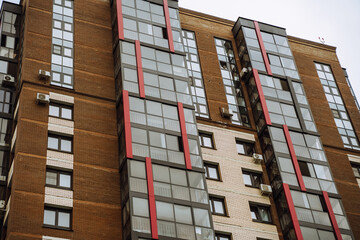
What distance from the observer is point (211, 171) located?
125 ft

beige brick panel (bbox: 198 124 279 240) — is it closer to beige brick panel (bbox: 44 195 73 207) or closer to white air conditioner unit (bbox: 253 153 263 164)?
white air conditioner unit (bbox: 253 153 263 164)

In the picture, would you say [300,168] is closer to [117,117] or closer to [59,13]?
[117,117]

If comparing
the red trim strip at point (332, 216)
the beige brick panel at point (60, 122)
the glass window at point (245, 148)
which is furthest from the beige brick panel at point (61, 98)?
the red trim strip at point (332, 216)

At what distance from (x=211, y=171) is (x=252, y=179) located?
303cm

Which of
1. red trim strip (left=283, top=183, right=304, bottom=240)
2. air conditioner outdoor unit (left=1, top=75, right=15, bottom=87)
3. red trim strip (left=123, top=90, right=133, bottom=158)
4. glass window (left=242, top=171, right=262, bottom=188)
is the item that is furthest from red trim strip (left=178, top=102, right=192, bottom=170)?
air conditioner outdoor unit (left=1, top=75, right=15, bottom=87)

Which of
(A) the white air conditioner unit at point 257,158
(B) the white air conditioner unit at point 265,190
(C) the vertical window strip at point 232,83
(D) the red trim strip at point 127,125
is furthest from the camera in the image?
(C) the vertical window strip at point 232,83

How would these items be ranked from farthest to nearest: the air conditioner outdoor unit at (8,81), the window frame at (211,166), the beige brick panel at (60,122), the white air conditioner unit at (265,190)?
1. the air conditioner outdoor unit at (8,81)
2. the white air conditioner unit at (265,190)
3. the window frame at (211,166)
4. the beige brick panel at (60,122)

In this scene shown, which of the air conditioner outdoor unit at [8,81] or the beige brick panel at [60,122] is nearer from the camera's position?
the beige brick panel at [60,122]

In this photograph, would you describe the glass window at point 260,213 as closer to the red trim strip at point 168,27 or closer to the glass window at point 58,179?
the glass window at point 58,179

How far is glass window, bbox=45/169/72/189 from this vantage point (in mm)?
32906

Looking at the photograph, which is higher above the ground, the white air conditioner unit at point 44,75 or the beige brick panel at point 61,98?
the white air conditioner unit at point 44,75

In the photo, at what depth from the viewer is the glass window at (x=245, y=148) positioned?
4081 centimetres

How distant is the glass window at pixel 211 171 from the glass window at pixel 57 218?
32.6 ft

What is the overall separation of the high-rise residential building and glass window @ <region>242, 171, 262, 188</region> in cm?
8
